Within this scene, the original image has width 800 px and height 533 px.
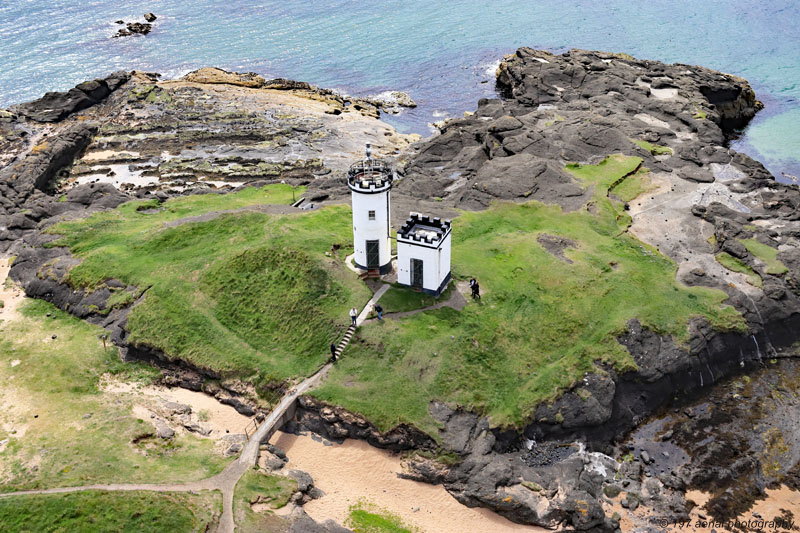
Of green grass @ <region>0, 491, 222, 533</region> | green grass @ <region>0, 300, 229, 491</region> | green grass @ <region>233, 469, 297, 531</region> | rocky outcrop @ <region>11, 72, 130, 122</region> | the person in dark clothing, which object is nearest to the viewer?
green grass @ <region>0, 491, 222, 533</region>

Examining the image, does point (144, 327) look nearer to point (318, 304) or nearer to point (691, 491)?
point (318, 304)

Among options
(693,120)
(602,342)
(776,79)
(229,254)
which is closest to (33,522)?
(229,254)

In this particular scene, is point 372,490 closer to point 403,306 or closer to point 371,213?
point 403,306

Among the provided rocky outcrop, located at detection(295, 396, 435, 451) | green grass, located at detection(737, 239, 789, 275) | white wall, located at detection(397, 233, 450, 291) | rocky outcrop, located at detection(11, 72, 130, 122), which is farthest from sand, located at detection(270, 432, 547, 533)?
rocky outcrop, located at detection(11, 72, 130, 122)

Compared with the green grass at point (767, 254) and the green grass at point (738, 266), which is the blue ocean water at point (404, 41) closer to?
the green grass at point (767, 254)

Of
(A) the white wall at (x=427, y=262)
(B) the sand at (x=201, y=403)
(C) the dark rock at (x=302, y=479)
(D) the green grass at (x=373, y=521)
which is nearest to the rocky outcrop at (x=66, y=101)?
(B) the sand at (x=201, y=403)

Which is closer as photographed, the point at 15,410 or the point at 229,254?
the point at 15,410

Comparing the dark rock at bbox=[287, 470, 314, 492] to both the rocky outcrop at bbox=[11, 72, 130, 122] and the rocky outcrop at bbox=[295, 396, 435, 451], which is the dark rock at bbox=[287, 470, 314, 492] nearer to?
the rocky outcrop at bbox=[295, 396, 435, 451]
